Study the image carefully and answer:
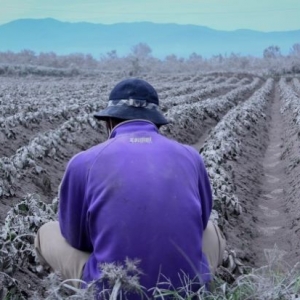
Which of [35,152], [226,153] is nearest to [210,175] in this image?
[226,153]

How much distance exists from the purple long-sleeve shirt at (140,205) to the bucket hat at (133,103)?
125 millimetres

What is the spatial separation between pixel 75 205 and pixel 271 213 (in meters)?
5.48

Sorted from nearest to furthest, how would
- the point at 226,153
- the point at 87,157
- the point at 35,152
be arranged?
the point at 87,157, the point at 35,152, the point at 226,153

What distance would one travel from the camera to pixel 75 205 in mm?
3490

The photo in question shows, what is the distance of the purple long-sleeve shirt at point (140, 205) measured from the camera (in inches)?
126

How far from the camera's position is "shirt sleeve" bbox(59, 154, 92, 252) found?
3.45m

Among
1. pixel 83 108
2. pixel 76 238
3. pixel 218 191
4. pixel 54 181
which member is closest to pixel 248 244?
pixel 218 191

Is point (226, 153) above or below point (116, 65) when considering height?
above

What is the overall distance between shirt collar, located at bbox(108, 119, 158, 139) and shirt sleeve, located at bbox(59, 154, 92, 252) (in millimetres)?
286

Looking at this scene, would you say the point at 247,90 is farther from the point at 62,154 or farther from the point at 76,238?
the point at 76,238

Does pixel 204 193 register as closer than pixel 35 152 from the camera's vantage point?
Yes

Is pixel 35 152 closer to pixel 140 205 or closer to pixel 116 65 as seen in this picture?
pixel 140 205

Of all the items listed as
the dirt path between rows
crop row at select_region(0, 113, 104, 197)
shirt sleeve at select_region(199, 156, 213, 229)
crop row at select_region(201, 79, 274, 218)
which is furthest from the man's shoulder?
crop row at select_region(0, 113, 104, 197)

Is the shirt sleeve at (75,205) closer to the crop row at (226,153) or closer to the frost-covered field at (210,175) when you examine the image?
the frost-covered field at (210,175)
